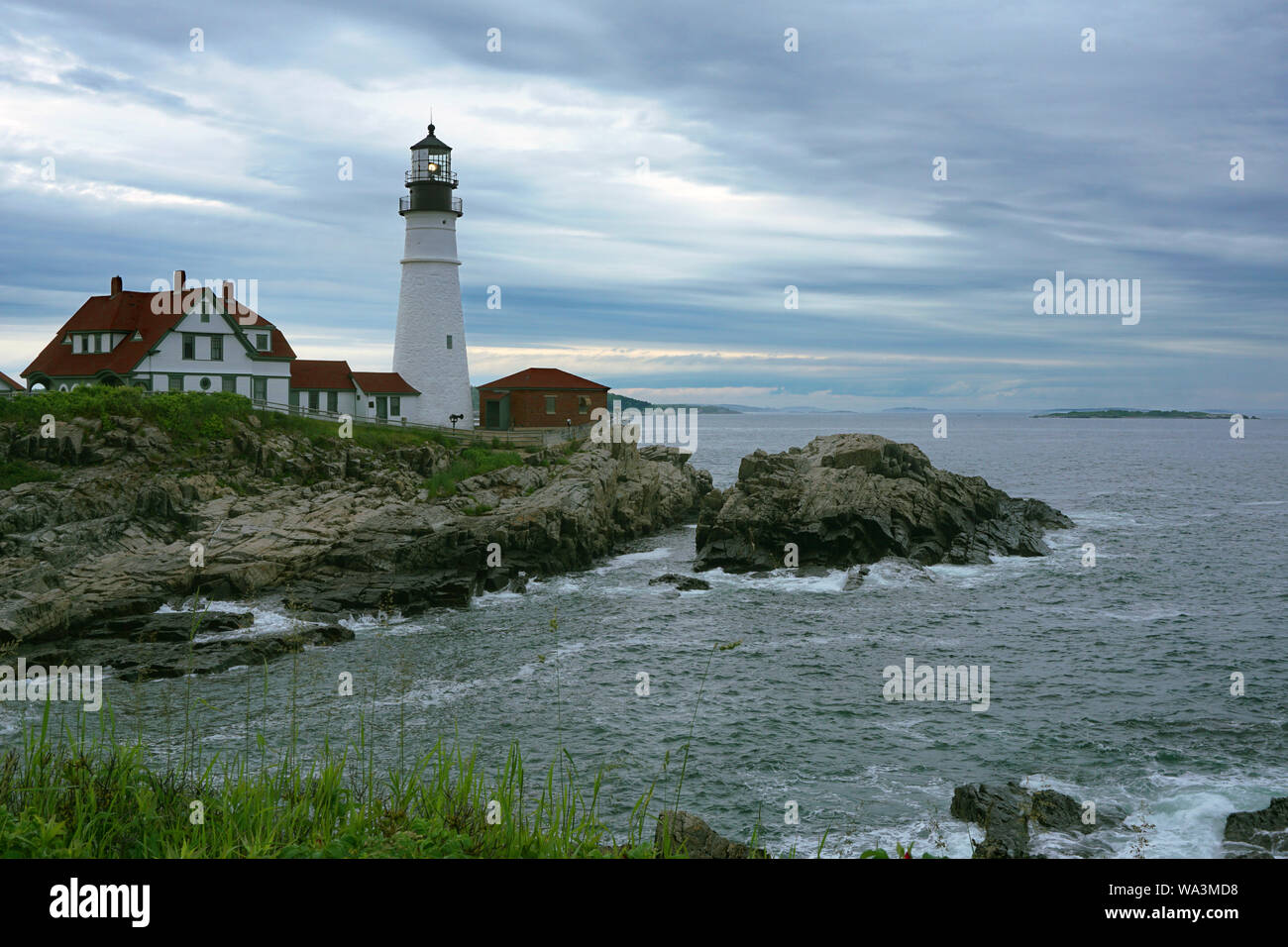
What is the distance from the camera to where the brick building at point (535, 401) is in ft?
205

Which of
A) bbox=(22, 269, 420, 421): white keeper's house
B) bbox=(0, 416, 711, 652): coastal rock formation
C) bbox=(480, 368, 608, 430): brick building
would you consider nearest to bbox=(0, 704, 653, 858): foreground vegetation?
bbox=(0, 416, 711, 652): coastal rock formation

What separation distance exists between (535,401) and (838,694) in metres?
43.0

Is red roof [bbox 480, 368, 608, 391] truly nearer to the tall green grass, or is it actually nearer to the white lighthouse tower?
the white lighthouse tower

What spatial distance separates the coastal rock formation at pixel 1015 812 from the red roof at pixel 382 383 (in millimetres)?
46234

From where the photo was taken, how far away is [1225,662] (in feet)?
82.4

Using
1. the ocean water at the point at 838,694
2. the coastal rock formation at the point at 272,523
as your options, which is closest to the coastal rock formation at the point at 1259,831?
the ocean water at the point at 838,694

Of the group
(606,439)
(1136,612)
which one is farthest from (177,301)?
(1136,612)

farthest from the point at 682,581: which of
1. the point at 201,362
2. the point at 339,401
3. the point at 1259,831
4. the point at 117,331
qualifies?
the point at 117,331

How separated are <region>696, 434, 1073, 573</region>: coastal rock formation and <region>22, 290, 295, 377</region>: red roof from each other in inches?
1150

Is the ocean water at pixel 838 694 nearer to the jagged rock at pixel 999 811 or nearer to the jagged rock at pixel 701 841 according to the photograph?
the jagged rock at pixel 999 811
